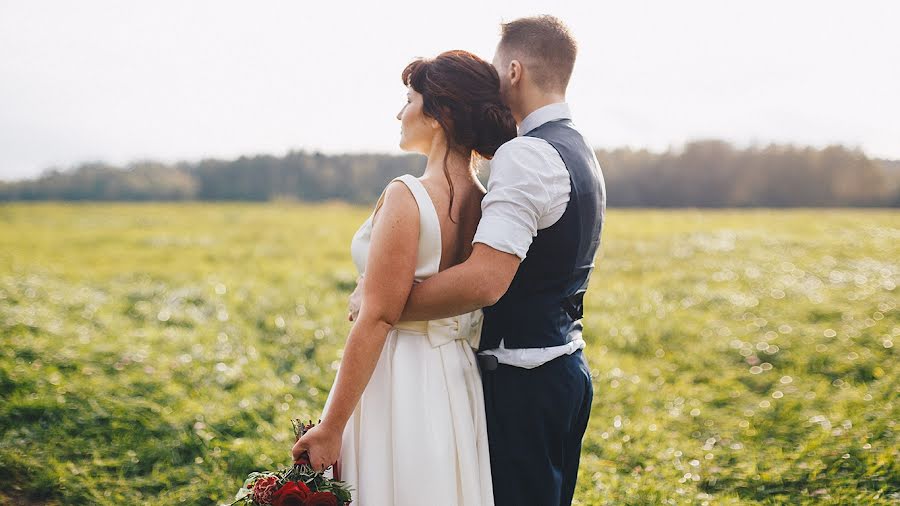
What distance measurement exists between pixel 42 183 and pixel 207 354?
35.2 metres

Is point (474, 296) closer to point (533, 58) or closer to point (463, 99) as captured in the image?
point (463, 99)

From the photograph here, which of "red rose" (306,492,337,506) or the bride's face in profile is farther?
the bride's face in profile

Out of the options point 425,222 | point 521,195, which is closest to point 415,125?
point 425,222

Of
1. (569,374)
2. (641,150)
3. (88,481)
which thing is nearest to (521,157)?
(569,374)

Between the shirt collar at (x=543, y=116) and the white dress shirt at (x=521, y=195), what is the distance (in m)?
0.23

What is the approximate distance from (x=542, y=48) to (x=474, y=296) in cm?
99

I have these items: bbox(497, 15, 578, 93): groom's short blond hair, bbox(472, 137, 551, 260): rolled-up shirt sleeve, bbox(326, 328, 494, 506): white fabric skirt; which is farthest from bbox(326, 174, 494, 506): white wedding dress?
bbox(497, 15, 578, 93): groom's short blond hair

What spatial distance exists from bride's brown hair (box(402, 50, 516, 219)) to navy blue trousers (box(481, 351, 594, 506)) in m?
0.71

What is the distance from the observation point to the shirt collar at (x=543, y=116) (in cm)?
268

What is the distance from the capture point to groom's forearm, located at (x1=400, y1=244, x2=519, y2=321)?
2318 millimetres

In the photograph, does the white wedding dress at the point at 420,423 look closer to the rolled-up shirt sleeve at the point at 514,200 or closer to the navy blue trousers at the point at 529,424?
the navy blue trousers at the point at 529,424

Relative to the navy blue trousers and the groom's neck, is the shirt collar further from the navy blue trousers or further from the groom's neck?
the navy blue trousers

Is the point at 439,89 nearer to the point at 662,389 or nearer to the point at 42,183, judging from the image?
the point at 662,389

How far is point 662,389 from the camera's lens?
24.9ft
